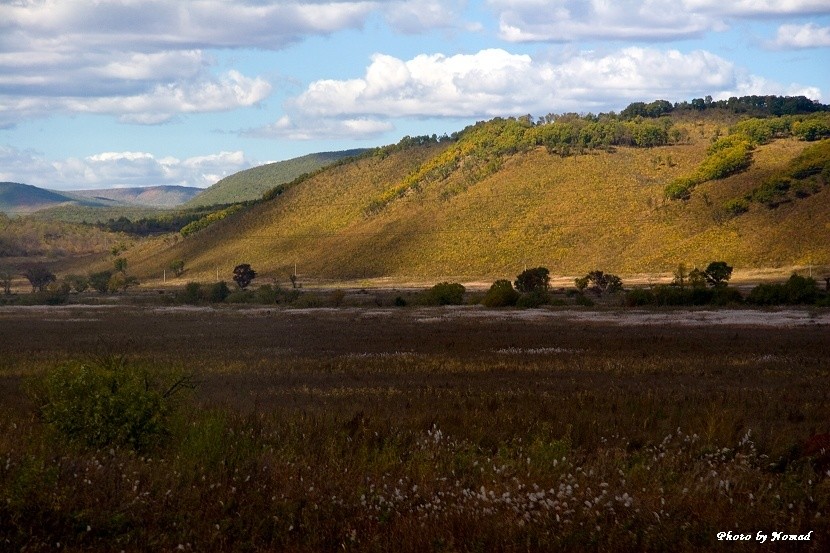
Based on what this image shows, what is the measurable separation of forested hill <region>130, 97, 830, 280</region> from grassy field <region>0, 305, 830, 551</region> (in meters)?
63.2

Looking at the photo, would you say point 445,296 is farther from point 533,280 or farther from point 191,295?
point 191,295

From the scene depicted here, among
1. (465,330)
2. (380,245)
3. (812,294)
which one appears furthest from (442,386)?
(380,245)

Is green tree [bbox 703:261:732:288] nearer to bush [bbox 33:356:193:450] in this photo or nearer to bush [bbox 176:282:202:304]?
bush [bbox 176:282:202:304]

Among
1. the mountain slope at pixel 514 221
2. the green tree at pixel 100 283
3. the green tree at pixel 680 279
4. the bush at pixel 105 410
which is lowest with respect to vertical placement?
the green tree at pixel 100 283

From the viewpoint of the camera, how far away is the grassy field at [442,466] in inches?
335

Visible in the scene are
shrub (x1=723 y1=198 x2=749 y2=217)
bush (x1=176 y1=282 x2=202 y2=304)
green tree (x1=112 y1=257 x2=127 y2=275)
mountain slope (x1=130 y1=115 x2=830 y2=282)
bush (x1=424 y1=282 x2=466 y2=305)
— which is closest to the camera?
bush (x1=424 y1=282 x2=466 y2=305)

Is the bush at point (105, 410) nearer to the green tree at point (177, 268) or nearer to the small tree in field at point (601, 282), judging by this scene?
the small tree in field at point (601, 282)

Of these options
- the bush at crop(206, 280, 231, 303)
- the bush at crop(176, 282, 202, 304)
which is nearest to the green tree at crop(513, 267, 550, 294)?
the bush at crop(206, 280, 231, 303)

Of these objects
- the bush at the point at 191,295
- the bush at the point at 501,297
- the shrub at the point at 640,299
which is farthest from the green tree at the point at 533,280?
the bush at the point at 191,295

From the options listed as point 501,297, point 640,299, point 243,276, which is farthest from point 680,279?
point 243,276

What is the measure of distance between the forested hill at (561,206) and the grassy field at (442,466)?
207ft

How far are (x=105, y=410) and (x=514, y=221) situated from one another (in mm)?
89518

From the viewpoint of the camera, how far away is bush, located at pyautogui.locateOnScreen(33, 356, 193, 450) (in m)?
11.2

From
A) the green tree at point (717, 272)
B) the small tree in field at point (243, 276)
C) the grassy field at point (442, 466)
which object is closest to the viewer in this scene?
the grassy field at point (442, 466)
